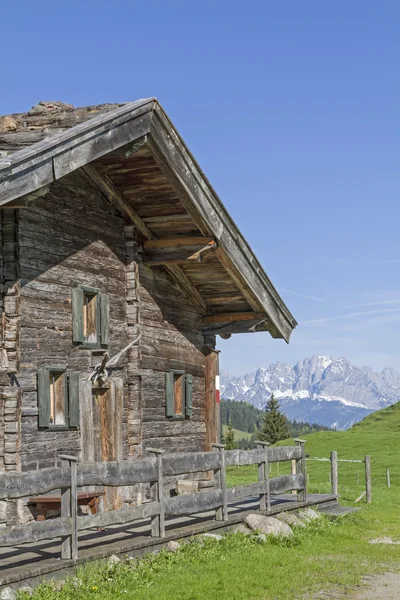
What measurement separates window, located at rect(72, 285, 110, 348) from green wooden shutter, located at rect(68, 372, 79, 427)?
0.70 meters

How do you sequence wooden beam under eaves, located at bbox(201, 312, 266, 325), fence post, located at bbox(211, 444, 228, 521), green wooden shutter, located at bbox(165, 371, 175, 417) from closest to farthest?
1. fence post, located at bbox(211, 444, 228, 521)
2. green wooden shutter, located at bbox(165, 371, 175, 417)
3. wooden beam under eaves, located at bbox(201, 312, 266, 325)

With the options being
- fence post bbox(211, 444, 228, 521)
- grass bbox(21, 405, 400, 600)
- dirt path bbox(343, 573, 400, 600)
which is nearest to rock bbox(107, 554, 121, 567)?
grass bbox(21, 405, 400, 600)

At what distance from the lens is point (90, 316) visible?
Answer: 1695 centimetres

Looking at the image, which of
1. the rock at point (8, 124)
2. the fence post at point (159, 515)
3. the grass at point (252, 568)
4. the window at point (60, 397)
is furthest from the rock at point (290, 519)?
the rock at point (8, 124)

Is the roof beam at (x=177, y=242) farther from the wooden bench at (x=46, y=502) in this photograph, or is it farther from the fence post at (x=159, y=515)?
the fence post at (x=159, y=515)

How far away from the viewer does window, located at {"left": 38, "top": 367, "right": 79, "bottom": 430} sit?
50.2ft

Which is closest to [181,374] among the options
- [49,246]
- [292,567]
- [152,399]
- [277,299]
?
[152,399]

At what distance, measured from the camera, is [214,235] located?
17.8m

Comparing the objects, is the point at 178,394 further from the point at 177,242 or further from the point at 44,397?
the point at 44,397

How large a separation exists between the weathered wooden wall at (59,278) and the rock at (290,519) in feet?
13.1

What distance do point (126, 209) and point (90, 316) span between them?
2381 millimetres

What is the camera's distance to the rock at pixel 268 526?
1510cm

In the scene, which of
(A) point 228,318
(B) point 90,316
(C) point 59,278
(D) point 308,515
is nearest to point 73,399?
(B) point 90,316

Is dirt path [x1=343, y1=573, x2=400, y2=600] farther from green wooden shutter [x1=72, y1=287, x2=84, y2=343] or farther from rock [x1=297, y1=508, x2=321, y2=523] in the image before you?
green wooden shutter [x1=72, y1=287, x2=84, y2=343]
